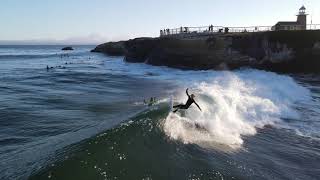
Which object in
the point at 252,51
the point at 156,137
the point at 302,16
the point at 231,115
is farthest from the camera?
the point at 302,16

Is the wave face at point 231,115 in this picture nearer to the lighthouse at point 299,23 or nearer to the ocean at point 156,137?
the ocean at point 156,137

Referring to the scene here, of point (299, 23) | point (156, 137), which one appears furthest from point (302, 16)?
point (156, 137)

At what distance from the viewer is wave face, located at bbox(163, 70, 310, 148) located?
1767cm

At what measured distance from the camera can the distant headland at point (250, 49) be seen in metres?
48.3

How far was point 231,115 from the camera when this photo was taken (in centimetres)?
2164

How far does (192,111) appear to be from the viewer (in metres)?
20.3

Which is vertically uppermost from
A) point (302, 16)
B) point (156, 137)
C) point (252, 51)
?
point (302, 16)

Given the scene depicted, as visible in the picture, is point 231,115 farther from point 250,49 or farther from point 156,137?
point 250,49

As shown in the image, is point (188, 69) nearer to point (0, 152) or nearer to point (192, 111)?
point (192, 111)

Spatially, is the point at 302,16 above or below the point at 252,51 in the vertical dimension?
above

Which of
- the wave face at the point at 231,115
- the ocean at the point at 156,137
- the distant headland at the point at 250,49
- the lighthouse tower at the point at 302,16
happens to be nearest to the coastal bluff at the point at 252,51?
the distant headland at the point at 250,49

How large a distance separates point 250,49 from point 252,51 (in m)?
0.37

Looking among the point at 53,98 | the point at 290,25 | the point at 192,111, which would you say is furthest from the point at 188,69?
the point at 192,111

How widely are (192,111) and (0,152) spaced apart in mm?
9252
